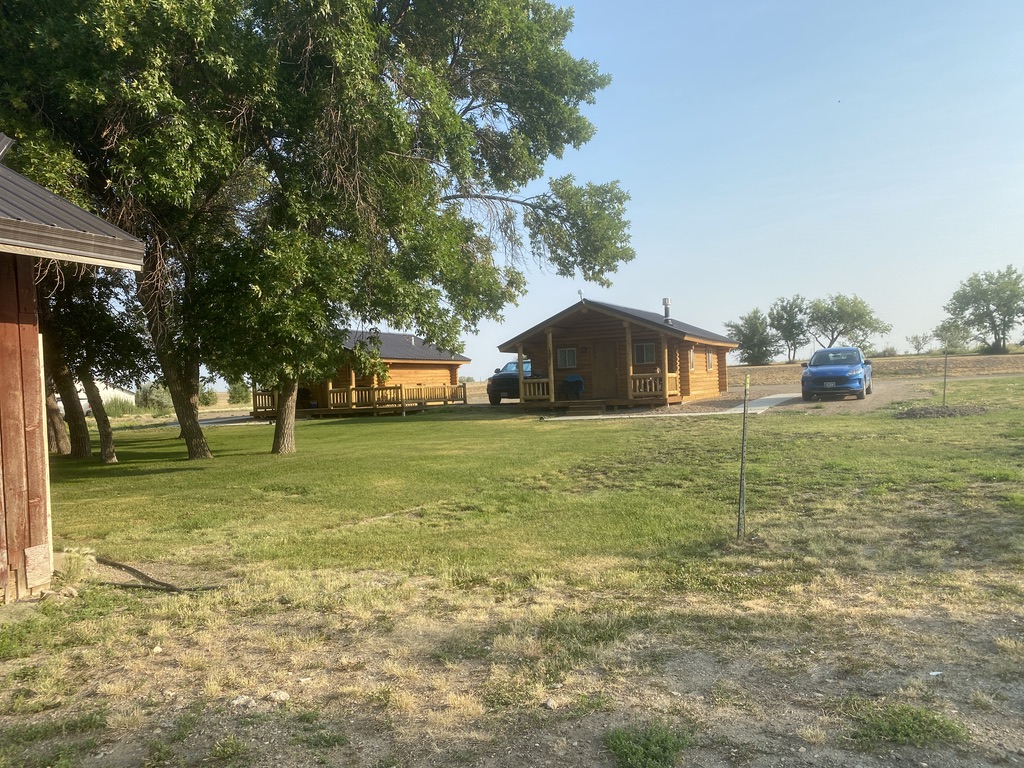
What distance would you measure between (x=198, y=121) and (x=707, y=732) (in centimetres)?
1113

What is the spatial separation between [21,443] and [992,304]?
258 feet

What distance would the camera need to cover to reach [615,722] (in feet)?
10.1

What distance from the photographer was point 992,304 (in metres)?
65.8

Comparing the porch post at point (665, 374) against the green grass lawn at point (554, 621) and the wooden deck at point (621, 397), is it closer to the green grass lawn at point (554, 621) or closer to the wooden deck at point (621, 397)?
the wooden deck at point (621, 397)

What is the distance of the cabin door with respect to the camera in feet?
87.2

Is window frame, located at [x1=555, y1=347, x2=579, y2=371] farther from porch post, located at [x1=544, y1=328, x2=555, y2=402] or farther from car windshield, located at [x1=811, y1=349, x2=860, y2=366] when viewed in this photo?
car windshield, located at [x1=811, y1=349, x2=860, y2=366]

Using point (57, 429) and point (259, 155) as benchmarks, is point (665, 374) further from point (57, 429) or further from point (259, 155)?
point (57, 429)

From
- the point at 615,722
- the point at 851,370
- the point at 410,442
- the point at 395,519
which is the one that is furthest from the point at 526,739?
the point at 851,370

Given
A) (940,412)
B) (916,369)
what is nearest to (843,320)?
(916,369)

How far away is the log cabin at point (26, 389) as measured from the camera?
516cm

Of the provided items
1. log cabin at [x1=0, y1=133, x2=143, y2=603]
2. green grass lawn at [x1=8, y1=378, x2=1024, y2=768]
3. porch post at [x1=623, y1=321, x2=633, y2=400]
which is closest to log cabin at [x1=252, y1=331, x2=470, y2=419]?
porch post at [x1=623, y1=321, x2=633, y2=400]

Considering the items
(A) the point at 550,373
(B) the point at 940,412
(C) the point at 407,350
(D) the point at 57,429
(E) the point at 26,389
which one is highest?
(C) the point at 407,350

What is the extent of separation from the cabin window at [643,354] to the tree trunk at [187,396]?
16.0 metres

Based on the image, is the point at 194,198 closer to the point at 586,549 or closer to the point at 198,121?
the point at 198,121
